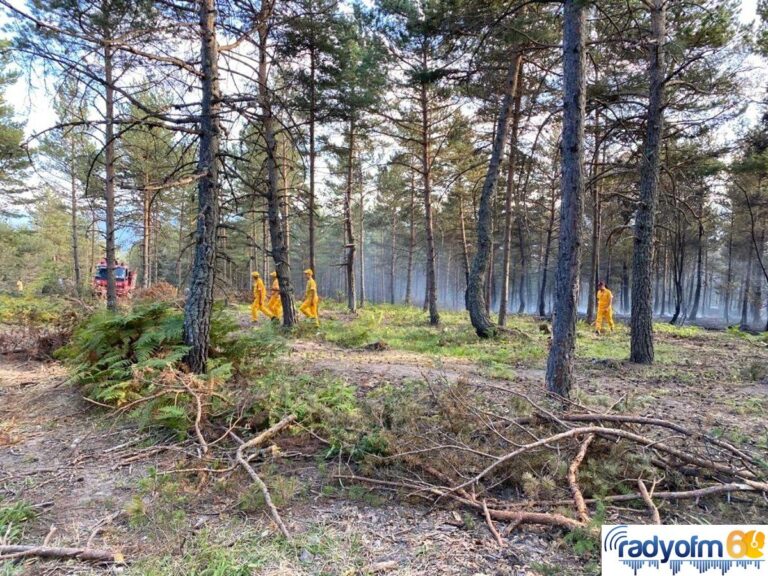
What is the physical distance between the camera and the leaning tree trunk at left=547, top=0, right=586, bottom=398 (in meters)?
5.00

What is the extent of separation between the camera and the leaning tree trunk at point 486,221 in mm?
11305

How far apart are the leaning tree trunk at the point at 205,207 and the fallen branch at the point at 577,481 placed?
4.75 metres

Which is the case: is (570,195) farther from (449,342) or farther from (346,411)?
(449,342)

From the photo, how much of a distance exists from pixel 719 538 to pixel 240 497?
3264 mm

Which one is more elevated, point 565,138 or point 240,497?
point 565,138

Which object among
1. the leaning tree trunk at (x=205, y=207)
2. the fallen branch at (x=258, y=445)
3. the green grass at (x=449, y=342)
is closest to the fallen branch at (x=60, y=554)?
the fallen branch at (x=258, y=445)

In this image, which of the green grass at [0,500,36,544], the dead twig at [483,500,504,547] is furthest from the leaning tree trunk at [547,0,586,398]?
the green grass at [0,500,36,544]

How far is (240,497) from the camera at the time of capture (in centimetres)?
304

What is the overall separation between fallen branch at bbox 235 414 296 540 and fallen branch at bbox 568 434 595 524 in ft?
6.60

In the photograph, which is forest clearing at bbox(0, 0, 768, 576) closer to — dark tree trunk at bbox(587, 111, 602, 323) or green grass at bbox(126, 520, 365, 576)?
green grass at bbox(126, 520, 365, 576)

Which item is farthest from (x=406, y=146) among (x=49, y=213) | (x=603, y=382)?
(x=49, y=213)

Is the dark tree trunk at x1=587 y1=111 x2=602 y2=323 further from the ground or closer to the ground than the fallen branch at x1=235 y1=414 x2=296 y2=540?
further from the ground

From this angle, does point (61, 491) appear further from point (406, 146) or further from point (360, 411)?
point (406, 146)

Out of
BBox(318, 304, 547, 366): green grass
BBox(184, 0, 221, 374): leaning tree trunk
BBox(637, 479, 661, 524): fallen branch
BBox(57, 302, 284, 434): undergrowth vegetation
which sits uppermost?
BBox(184, 0, 221, 374): leaning tree trunk
